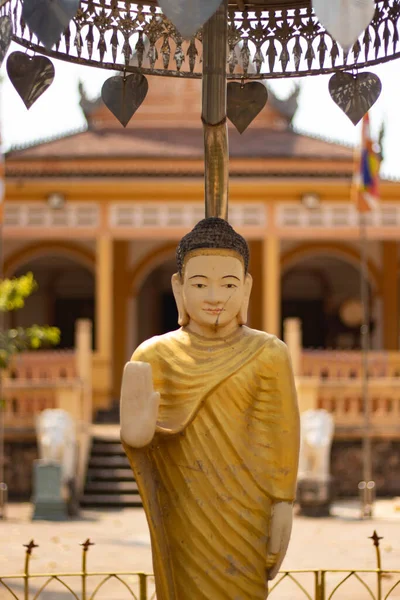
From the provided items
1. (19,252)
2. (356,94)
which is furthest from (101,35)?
(19,252)

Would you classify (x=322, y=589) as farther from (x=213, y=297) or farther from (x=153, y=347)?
(x=213, y=297)

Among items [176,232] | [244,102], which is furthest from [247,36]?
[176,232]

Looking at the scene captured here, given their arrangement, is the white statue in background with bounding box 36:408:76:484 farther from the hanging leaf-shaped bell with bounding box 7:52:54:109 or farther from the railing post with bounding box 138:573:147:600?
the hanging leaf-shaped bell with bounding box 7:52:54:109

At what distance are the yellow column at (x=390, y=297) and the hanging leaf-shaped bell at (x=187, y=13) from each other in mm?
18215

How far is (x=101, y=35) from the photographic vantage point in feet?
19.5

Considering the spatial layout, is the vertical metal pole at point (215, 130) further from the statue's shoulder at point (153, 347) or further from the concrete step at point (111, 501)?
the concrete step at point (111, 501)

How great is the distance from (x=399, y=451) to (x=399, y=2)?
12205 millimetres

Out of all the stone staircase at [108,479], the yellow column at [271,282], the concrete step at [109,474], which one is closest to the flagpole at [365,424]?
the yellow column at [271,282]

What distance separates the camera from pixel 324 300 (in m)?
23.7

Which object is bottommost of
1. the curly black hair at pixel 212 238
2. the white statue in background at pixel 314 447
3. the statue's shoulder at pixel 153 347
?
the white statue in background at pixel 314 447

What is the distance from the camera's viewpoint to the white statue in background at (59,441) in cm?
1484

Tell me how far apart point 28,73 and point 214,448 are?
2.21m

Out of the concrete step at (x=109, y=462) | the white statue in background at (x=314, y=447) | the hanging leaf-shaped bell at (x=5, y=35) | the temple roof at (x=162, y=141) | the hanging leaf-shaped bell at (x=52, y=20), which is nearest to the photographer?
the hanging leaf-shaped bell at (x=52, y=20)

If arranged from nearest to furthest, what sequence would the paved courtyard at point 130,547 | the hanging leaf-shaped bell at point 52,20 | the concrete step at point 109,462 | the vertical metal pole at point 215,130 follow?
the hanging leaf-shaped bell at point 52,20
the vertical metal pole at point 215,130
the paved courtyard at point 130,547
the concrete step at point 109,462
